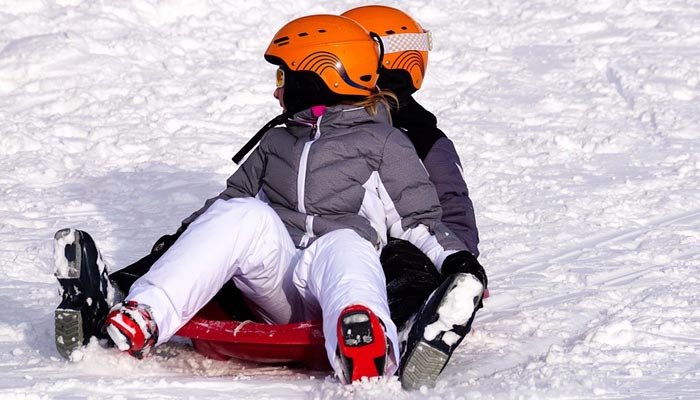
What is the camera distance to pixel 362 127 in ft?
13.5

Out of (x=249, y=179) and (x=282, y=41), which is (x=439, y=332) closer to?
(x=249, y=179)

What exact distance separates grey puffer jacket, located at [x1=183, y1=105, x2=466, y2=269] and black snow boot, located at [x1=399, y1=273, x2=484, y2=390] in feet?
1.58

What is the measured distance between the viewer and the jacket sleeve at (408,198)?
406cm

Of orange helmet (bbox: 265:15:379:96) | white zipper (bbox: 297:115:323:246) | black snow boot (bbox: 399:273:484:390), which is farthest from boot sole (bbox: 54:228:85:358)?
orange helmet (bbox: 265:15:379:96)

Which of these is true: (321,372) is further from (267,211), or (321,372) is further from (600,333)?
(600,333)

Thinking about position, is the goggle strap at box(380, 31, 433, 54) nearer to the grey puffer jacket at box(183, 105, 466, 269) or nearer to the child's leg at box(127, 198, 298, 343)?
the grey puffer jacket at box(183, 105, 466, 269)

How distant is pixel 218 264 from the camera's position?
3.49 meters

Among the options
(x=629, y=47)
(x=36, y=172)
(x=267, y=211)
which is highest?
(x=267, y=211)

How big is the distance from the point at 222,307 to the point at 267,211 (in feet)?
2.10

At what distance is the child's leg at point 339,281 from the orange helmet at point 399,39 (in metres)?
1.35

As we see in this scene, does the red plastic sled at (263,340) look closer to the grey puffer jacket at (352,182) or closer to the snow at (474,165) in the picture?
the snow at (474,165)

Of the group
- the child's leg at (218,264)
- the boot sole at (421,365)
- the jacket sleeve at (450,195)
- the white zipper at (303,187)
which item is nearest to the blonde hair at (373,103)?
the white zipper at (303,187)

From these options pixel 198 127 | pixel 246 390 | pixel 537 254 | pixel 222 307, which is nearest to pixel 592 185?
pixel 537 254

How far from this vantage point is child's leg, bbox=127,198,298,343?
11.1 ft
